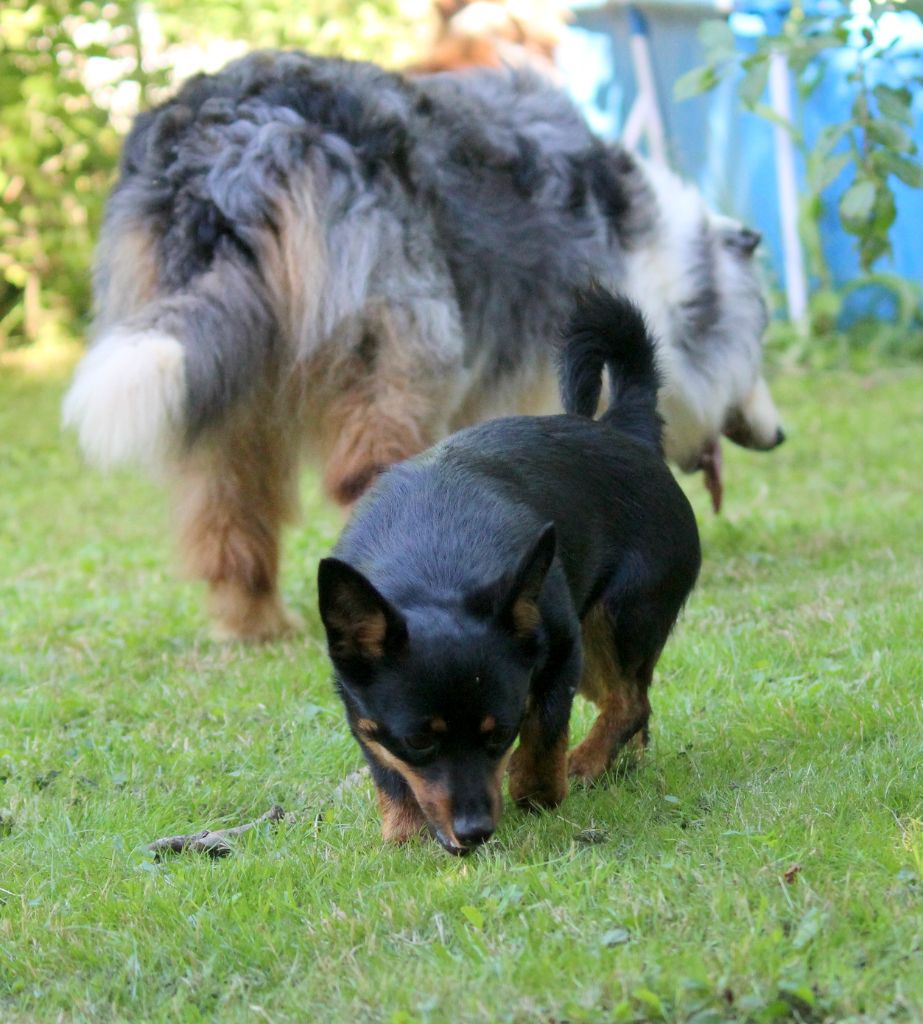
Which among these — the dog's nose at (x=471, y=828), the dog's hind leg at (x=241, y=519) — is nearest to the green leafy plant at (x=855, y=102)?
the dog's hind leg at (x=241, y=519)

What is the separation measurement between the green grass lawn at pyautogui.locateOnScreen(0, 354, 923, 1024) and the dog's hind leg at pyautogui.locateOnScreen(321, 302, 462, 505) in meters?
0.70

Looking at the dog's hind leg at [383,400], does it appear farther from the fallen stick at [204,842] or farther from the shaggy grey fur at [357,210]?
the fallen stick at [204,842]

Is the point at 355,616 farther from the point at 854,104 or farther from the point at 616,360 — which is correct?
the point at 854,104

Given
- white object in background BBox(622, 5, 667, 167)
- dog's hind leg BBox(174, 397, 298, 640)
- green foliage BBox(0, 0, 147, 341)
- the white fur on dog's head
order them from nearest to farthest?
1. dog's hind leg BBox(174, 397, 298, 640)
2. the white fur on dog's head
3. green foliage BBox(0, 0, 147, 341)
4. white object in background BBox(622, 5, 667, 167)

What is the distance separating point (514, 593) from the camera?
2.88m

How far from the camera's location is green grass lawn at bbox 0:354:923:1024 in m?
2.38

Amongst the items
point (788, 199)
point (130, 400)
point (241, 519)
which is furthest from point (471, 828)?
point (788, 199)

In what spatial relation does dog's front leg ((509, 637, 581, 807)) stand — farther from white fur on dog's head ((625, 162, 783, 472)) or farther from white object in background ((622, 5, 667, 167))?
white object in background ((622, 5, 667, 167))

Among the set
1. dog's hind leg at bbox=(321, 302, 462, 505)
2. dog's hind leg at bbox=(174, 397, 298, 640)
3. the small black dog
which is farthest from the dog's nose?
dog's hind leg at bbox=(174, 397, 298, 640)

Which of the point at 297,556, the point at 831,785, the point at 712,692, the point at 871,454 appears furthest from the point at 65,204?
the point at 831,785

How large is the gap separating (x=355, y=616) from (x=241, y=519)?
2.41 metres

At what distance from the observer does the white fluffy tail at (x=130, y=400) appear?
14.8ft

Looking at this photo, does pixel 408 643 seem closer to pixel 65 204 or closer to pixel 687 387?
pixel 687 387

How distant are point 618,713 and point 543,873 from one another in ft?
2.51
